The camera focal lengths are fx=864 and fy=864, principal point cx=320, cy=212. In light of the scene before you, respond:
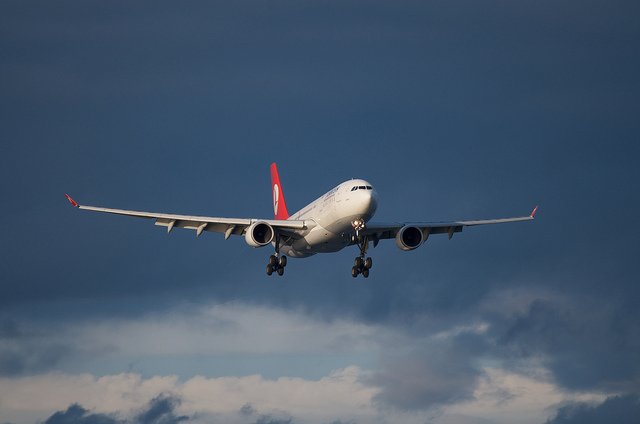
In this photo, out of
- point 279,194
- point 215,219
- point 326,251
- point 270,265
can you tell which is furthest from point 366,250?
point 279,194

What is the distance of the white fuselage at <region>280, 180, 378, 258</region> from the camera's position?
182 ft

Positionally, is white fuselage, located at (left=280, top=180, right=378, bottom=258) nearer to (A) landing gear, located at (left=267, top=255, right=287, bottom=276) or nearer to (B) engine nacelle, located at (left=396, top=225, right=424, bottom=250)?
(A) landing gear, located at (left=267, top=255, right=287, bottom=276)

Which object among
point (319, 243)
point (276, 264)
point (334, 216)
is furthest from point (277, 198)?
point (334, 216)

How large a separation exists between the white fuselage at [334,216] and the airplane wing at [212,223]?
1110 mm

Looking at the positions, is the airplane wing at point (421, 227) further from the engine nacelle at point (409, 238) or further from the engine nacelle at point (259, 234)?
the engine nacelle at point (259, 234)

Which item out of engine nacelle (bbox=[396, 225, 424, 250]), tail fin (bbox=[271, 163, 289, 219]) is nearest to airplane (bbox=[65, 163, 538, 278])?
engine nacelle (bbox=[396, 225, 424, 250])

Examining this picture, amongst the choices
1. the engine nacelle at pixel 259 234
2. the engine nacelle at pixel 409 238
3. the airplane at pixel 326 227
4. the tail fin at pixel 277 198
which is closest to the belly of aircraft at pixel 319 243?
the airplane at pixel 326 227

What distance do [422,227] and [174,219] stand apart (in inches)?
743

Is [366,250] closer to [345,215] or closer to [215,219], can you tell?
[345,215]

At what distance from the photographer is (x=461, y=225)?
67.9 meters

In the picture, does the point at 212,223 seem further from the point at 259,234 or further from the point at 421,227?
the point at 421,227

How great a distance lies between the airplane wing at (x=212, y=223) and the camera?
61500 millimetres

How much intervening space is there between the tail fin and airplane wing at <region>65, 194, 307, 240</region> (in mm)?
16457

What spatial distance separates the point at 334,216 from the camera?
57.6 metres
